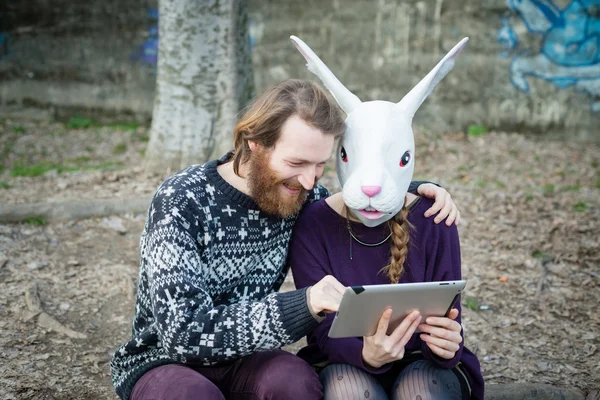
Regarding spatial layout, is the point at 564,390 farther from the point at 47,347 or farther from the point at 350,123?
the point at 47,347

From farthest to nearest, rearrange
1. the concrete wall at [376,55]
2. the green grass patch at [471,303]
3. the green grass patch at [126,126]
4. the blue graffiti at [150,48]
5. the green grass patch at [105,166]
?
the blue graffiti at [150,48], the green grass patch at [126,126], the concrete wall at [376,55], the green grass patch at [105,166], the green grass patch at [471,303]

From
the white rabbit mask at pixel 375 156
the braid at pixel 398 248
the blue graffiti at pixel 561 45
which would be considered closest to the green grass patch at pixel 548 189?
the blue graffiti at pixel 561 45

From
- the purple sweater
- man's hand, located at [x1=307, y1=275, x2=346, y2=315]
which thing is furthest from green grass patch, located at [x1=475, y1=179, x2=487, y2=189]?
man's hand, located at [x1=307, y1=275, x2=346, y2=315]

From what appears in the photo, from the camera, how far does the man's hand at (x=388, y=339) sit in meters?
2.36

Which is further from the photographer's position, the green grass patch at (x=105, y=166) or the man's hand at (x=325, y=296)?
the green grass patch at (x=105, y=166)

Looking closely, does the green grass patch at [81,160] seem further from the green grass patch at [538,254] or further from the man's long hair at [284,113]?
the man's long hair at [284,113]

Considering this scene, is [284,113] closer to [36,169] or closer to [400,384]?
[400,384]

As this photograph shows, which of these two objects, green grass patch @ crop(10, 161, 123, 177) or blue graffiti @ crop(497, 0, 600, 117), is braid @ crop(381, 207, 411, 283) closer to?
green grass patch @ crop(10, 161, 123, 177)

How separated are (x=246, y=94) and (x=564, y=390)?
3.49 meters

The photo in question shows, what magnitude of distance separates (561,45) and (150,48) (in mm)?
5257

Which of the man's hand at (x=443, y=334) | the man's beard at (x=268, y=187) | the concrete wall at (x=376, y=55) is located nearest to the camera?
the man's hand at (x=443, y=334)

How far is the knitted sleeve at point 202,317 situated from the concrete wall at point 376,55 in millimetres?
6754

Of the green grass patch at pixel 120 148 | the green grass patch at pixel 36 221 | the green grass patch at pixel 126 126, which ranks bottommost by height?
the green grass patch at pixel 120 148

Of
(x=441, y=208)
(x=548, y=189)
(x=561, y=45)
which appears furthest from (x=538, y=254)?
(x=561, y=45)
